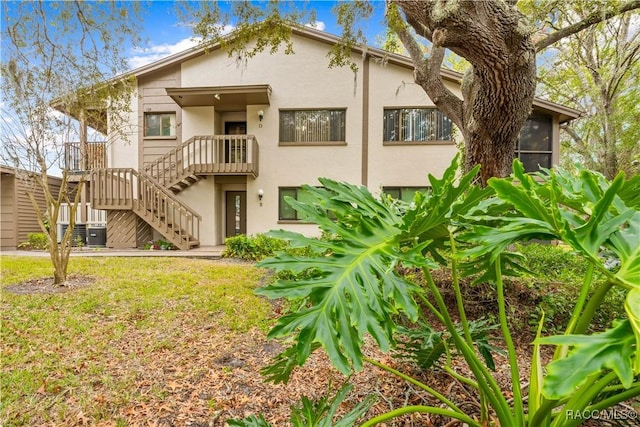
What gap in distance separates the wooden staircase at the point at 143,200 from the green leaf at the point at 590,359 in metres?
9.64

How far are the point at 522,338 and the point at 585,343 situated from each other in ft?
9.22

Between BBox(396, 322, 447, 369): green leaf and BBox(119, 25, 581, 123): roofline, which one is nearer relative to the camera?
BBox(396, 322, 447, 369): green leaf

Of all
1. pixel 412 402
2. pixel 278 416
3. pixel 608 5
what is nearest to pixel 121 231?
pixel 278 416

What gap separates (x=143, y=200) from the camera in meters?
9.27

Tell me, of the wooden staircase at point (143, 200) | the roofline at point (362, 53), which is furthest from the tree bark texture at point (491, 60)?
the wooden staircase at point (143, 200)

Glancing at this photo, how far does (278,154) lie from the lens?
10.2 meters

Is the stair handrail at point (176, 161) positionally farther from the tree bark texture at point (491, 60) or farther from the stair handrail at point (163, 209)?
the tree bark texture at point (491, 60)

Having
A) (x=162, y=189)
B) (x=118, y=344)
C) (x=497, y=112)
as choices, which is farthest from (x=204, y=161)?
(x=497, y=112)

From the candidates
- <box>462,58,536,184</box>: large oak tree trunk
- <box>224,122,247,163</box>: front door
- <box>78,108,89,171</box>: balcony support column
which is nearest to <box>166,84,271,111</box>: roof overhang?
<box>224,122,247,163</box>: front door

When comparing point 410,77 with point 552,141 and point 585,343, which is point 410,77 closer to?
point 552,141

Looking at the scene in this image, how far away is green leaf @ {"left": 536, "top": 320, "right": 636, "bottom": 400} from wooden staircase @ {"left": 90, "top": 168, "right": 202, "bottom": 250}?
964cm

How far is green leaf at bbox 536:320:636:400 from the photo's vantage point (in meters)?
0.64

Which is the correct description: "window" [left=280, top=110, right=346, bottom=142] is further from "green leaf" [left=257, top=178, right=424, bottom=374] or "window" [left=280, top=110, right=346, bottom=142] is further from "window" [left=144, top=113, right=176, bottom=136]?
"green leaf" [left=257, top=178, right=424, bottom=374]

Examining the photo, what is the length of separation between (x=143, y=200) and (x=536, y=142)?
12736mm
